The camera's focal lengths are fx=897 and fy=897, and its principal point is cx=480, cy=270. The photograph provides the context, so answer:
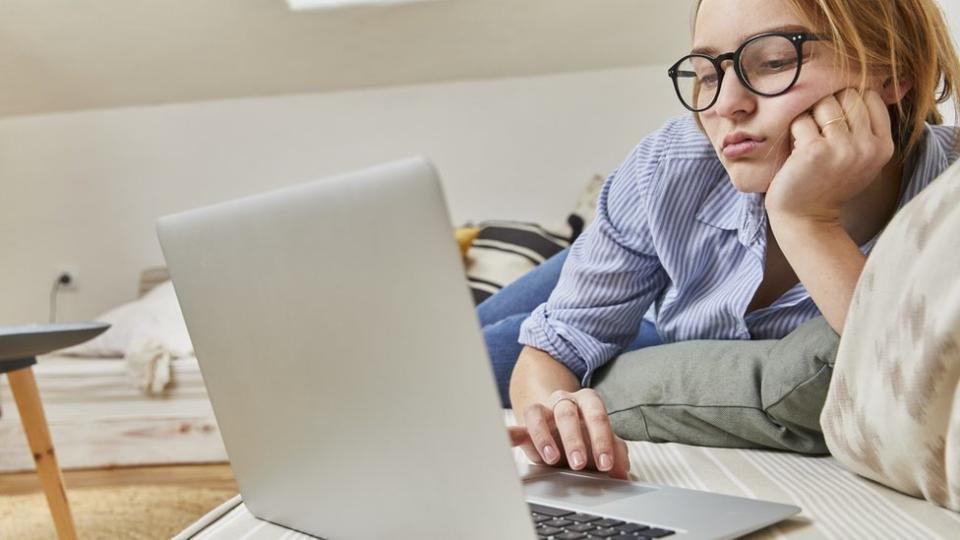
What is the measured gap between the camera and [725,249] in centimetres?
118

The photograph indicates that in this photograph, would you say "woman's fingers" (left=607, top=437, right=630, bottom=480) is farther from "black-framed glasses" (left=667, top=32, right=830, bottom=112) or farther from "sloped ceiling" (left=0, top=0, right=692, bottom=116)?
Result: "sloped ceiling" (left=0, top=0, right=692, bottom=116)

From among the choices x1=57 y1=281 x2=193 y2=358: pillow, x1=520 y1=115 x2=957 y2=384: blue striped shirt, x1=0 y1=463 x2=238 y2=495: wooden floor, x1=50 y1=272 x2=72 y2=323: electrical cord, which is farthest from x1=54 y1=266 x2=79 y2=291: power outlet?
x1=520 y1=115 x2=957 y2=384: blue striped shirt

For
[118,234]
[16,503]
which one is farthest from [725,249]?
[118,234]

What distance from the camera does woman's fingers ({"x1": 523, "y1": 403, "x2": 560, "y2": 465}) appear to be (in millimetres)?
835

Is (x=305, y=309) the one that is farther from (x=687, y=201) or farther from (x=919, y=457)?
(x=687, y=201)

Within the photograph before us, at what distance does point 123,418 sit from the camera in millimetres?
3084

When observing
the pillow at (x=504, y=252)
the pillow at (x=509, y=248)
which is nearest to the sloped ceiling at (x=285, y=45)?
the pillow at (x=509, y=248)

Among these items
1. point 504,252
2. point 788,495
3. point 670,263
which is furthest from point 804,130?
point 504,252

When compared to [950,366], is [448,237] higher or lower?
higher

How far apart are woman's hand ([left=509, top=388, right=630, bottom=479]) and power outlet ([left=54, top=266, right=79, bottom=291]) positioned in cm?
408

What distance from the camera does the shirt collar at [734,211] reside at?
1.11 meters

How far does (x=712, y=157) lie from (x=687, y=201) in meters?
0.07

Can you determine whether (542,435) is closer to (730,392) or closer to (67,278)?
(730,392)

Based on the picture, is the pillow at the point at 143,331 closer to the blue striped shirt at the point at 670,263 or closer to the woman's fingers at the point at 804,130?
the blue striped shirt at the point at 670,263
